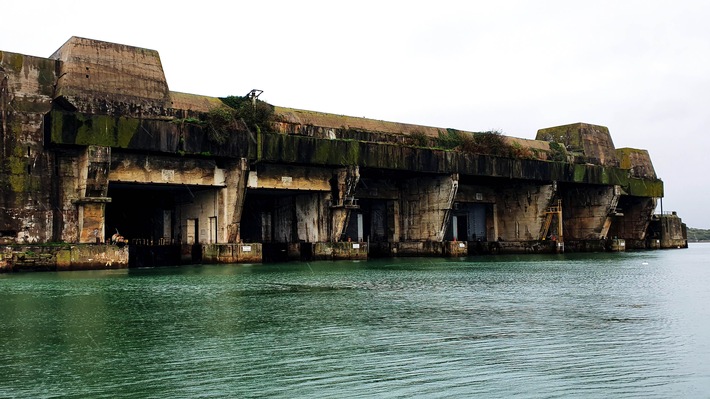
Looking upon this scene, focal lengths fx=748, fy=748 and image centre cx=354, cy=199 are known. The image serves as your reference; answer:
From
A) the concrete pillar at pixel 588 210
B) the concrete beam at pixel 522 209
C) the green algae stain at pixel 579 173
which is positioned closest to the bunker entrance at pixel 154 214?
the concrete beam at pixel 522 209

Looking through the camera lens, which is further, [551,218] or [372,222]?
[551,218]

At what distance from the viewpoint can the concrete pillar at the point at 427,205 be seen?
175ft

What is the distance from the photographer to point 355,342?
13.1m

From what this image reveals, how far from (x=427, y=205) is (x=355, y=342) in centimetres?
4213

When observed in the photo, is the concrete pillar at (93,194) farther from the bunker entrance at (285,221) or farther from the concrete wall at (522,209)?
the concrete wall at (522,209)

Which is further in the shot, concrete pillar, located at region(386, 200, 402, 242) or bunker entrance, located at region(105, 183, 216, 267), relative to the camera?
concrete pillar, located at region(386, 200, 402, 242)

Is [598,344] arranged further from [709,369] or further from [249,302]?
[249,302]

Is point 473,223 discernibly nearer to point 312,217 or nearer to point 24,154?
point 312,217

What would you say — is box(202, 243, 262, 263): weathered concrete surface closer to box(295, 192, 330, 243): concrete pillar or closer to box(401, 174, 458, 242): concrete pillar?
box(295, 192, 330, 243): concrete pillar

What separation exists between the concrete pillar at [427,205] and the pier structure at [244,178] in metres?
0.12

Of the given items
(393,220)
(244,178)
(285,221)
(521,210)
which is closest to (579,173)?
(521,210)

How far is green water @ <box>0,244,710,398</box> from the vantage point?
31.6ft

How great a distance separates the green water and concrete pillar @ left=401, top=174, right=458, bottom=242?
28.4 metres

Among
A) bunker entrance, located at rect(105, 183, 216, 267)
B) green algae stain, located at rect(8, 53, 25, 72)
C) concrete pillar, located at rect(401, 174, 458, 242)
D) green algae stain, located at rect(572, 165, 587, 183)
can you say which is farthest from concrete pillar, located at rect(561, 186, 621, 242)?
green algae stain, located at rect(8, 53, 25, 72)
